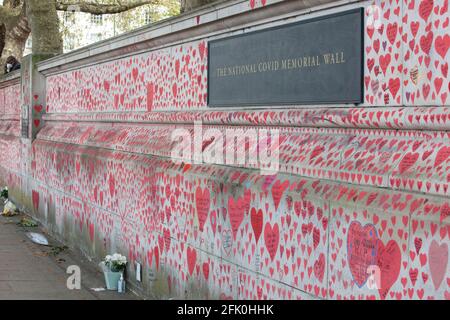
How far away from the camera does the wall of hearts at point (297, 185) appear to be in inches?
156

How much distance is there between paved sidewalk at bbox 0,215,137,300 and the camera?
7.68m

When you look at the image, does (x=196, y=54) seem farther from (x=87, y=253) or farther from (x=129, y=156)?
(x=87, y=253)

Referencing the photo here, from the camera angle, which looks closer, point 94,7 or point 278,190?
point 278,190

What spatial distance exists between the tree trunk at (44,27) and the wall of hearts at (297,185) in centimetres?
679

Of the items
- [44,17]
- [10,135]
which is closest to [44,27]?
[44,17]

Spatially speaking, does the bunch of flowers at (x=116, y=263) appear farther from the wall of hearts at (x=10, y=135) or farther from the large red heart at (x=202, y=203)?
the wall of hearts at (x=10, y=135)

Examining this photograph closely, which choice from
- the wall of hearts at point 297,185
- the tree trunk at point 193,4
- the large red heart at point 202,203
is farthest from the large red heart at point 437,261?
the tree trunk at point 193,4

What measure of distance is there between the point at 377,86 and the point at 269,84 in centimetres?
125

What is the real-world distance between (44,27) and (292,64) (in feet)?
37.7

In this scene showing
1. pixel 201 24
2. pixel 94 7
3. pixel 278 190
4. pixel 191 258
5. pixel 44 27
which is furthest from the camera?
pixel 94 7

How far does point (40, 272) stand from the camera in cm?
890

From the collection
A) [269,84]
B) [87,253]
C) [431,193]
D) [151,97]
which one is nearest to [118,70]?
[151,97]

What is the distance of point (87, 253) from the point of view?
9734 millimetres

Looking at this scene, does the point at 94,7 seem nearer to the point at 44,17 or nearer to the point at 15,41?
the point at 15,41
